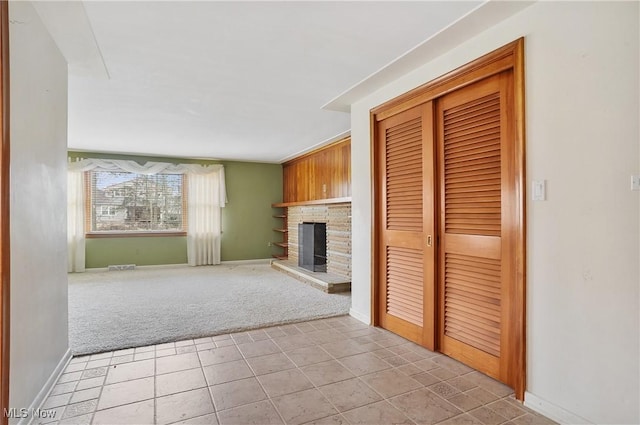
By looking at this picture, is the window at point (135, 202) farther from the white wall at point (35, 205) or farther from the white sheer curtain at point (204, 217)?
the white wall at point (35, 205)

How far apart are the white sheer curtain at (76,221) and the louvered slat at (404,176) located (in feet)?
19.0

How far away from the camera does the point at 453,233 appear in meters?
2.59

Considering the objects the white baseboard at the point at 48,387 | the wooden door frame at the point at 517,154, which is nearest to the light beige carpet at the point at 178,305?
the white baseboard at the point at 48,387

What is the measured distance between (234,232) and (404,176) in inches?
208

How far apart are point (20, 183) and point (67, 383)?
4.35 feet

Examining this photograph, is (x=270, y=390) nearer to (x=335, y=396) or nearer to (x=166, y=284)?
(x=335, y=396)

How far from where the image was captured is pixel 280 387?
7.15 feet

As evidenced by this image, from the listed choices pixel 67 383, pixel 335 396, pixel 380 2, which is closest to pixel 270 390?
pixel 335 396

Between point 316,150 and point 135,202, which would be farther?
→ point 135,202

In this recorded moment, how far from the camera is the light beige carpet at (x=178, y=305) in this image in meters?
3.12

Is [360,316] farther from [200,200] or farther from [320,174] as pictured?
[200,200]

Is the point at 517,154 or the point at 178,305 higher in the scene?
the point at 517,154

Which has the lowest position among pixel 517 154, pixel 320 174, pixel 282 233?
pixel 282 233

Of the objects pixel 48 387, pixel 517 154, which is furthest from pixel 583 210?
pixel 48 387
